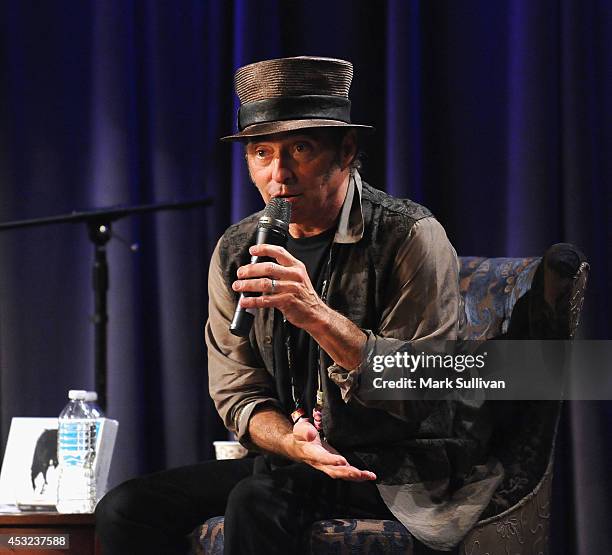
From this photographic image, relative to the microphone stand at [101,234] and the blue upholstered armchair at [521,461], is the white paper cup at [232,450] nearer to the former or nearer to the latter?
the microphone stand at [101,234]

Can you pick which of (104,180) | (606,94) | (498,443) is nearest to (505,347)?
(498,443)

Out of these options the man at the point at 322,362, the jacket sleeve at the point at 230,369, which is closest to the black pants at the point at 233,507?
the man at the point at 322,362

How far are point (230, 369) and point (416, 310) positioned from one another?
0.37 meters

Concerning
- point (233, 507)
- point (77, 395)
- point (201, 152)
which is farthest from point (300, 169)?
point (201, 152)

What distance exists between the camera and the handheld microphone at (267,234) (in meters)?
1.43

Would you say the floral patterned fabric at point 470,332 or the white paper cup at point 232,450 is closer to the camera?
the floral patterned fabric at point 470,332

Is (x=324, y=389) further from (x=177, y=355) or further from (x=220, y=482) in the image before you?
(x=177, y=355)

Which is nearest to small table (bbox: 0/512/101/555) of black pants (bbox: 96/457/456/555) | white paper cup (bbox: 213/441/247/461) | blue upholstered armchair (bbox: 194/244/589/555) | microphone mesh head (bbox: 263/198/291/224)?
black pants (bbox: 96/457/456/555)

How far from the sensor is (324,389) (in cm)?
169

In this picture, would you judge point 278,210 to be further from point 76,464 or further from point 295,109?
point 76,464

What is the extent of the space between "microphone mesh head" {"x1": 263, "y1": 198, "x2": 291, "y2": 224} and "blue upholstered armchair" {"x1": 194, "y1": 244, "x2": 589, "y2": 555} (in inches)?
18.1

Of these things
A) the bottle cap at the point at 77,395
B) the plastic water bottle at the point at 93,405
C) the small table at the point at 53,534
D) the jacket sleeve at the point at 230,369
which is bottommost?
the small table at the point at 53,534

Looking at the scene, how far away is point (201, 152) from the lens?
2.69 meters

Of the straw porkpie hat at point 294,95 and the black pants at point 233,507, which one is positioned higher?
the straw porkpie hat at point 294,95
